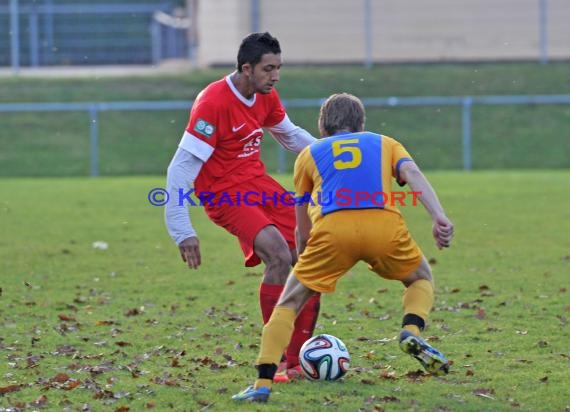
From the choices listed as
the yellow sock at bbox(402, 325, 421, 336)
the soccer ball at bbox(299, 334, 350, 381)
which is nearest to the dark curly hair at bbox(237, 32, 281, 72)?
the soccer ball at bbox(299, 334, 350, 381)

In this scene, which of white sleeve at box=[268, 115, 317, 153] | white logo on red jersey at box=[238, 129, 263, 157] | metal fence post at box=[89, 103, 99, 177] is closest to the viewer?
white logo on red jersey at box=[238, 129, 263, 157]

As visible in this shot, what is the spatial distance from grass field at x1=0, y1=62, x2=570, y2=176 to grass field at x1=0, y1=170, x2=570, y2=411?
8341 millimetres

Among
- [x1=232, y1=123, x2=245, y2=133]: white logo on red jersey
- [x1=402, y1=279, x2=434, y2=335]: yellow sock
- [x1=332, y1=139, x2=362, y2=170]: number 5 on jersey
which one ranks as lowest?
[x1=402, y1=279, x2=434, y2=335]: yellow sock

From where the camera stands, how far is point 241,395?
566 centimetres

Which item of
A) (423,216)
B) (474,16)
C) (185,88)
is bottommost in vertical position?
(423,216)

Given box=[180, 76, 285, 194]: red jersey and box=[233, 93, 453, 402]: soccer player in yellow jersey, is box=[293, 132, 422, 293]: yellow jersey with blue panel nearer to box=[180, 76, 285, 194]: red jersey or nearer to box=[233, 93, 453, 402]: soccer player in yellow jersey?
box=[233, 93, 453, 402]: soccer player in yellow jersey

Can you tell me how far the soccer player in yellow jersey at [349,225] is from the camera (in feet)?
18.5

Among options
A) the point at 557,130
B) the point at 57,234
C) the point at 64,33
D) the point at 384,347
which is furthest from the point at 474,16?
the point at 384,347

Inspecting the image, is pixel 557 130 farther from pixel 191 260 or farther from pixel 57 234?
pixel 191 260

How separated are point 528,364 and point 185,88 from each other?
21.3m

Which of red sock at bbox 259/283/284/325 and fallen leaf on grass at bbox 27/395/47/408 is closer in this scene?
fallen leaf on grass at bbox 27/395/47/408

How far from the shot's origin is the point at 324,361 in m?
6.12

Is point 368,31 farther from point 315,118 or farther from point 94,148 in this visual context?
point 94,148

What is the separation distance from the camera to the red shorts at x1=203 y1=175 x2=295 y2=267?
6.43 meters
